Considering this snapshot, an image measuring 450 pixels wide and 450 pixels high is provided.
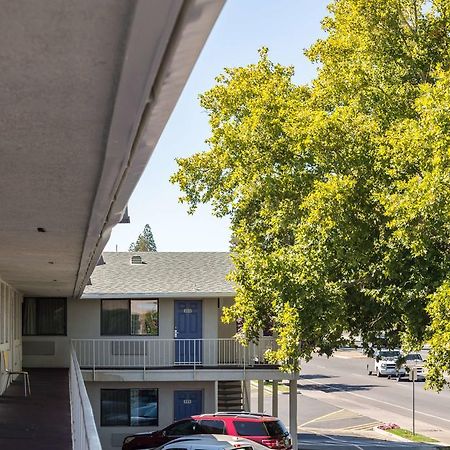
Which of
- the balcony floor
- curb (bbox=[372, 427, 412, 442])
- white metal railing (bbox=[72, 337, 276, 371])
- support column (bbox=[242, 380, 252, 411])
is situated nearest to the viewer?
the balcony floor

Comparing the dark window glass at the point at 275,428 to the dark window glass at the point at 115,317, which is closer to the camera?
the dark window glass at the point at 275,428

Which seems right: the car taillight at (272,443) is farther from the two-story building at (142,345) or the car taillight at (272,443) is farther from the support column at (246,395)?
the support column at (246,395)

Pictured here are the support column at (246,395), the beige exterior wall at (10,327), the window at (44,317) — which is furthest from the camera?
the support column at (246,395)

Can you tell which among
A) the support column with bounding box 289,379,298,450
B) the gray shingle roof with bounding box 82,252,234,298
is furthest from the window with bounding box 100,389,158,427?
the support column with bounding box 289,379,298,450

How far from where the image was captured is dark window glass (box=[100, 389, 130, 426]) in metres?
30.7

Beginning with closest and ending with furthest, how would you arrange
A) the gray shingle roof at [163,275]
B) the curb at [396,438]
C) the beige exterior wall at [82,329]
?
the gray shingle roof at [163,275] → the beige exterior wall at [82,329] → the curb at [396,438]

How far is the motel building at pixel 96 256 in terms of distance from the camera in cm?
358

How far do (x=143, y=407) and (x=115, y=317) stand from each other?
10.9ft

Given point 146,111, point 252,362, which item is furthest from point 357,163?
point 146,111

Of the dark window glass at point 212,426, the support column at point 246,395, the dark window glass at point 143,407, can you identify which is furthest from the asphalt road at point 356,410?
the dark window glass at point 212,426

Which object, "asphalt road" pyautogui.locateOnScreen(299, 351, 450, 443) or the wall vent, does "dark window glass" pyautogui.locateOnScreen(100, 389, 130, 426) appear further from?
"asphalt road" pyautogui.locateOnScreen(299, 351, 450, 443)

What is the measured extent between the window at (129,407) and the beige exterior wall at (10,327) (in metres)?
3.65

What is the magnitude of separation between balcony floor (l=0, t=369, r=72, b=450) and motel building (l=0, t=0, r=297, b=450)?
51mm

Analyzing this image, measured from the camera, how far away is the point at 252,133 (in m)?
24.8
